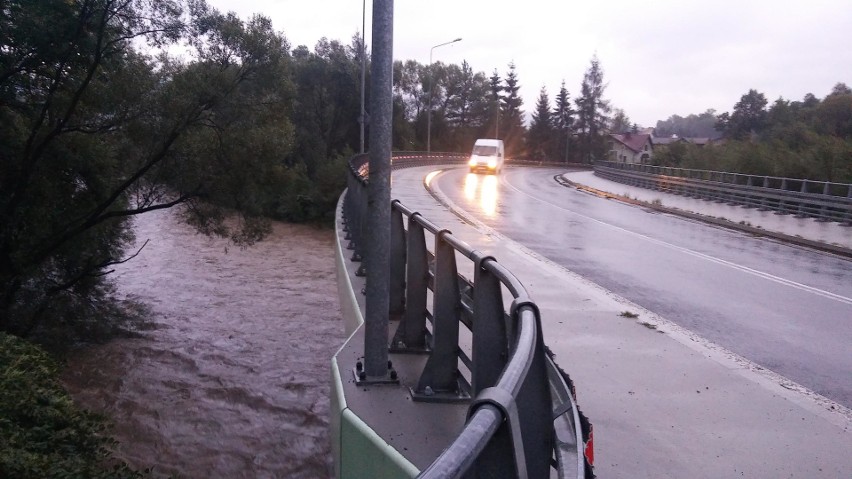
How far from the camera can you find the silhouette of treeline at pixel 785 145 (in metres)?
29.1

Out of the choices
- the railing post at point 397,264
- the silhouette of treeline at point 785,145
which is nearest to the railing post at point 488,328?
the railing post at point 397,264

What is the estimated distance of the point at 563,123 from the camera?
10306 centimetres

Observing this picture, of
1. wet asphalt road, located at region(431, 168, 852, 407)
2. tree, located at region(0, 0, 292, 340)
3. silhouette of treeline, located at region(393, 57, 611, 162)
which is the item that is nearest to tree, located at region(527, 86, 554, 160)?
silhouette of treeline, located at region(393, 57, 611, 162)

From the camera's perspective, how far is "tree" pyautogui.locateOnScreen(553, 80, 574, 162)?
102312 mm

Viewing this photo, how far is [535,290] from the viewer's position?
1078 centimetres

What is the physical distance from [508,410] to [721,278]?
1204 centimetres

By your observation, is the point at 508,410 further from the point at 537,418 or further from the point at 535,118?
the point at 535,118

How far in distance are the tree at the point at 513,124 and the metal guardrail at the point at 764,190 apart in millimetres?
59620

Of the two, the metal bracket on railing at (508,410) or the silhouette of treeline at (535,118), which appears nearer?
the metal bracket on railing at (508,410)

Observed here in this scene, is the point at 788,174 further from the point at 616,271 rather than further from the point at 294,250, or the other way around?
the point at 616,271

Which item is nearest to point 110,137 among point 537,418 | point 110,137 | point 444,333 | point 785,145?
point 110,137

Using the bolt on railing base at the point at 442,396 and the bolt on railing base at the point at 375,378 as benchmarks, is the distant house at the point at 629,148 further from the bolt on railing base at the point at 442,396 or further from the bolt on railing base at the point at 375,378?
the bolt on railing base at the point at 442,396

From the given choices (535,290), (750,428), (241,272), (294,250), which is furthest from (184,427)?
(294,250)

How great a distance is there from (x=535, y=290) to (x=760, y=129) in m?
68.6
